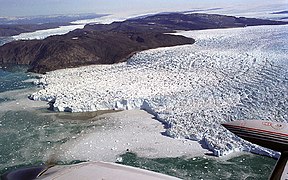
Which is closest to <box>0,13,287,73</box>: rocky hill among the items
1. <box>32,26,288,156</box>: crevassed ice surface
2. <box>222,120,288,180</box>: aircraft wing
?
<box>32,26,288,156</box>: crevassed ice surface

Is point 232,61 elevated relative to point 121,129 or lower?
elevated

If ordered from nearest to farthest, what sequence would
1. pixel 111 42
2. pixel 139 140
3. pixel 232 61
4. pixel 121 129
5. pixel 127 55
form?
1. pixel 139 140
2. pixel 121 129
3. pixel 232 61
4. pixel 127 55
5. pixel 111 42

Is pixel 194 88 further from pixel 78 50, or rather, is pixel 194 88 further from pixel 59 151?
pixel 78 50

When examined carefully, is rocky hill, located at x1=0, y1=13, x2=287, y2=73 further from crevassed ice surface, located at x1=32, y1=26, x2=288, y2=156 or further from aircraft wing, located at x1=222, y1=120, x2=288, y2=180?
aircraft wing, located at x1=222, y1=120, x2=288, y2=180

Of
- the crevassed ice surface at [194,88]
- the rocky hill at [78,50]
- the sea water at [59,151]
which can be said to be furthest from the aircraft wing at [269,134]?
the rocky hill at [78,50]

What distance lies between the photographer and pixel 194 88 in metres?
12.2

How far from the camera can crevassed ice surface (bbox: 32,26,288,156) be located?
9047 mm

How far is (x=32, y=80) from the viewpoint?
54.9 ft

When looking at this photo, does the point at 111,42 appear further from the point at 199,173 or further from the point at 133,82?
the point at 199,173

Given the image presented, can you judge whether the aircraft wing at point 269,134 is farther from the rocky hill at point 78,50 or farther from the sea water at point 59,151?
the rocky hill at point 78,50

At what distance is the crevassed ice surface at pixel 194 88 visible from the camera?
905cm

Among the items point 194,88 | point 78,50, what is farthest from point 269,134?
point 78,50

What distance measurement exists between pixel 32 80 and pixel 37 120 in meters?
6.81

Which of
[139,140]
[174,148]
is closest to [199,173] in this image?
[174,148]
